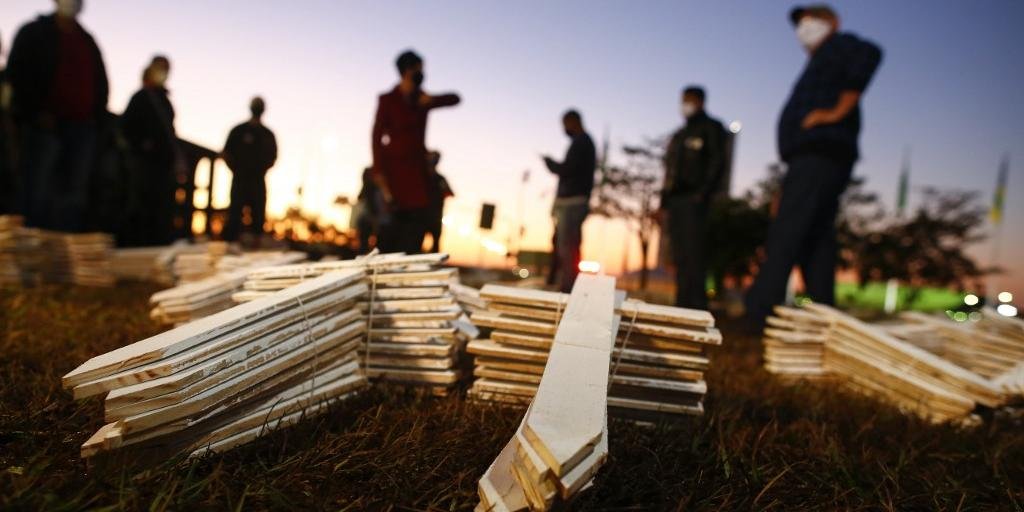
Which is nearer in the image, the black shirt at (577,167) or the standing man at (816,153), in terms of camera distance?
the standing man at (816,153)

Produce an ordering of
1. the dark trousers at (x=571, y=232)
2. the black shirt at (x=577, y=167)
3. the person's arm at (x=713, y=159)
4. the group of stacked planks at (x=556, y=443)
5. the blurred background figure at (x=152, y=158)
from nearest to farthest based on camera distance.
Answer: the group of stacked planks at (x=556, y=443)
the person's arm at (x=713, y=159)
the blurred background figure at (x=152, y=158)
the black shirt at (x=577, y=167)
the dark trousers at (x=571, y=232)

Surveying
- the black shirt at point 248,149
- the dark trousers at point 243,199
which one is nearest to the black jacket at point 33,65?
the black shirt at point 248,149

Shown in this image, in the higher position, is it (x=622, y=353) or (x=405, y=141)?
(x=405, y=141)

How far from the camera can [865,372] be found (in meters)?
3.95

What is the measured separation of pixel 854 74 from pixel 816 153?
2.43ft

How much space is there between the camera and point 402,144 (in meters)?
5.80

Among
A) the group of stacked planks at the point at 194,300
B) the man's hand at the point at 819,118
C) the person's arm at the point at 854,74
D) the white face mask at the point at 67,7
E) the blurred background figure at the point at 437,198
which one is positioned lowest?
the group of stacked planks at the point at 194,300

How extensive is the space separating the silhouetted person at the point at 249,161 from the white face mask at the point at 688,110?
656cm

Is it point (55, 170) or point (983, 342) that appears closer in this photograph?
point (983, 342)

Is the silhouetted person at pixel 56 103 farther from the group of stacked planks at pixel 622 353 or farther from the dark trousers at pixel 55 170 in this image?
the group of stacked planks at pixel 622 353

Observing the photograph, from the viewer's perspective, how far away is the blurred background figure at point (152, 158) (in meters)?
7.79

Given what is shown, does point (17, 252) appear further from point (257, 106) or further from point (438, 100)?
point (438, 100)

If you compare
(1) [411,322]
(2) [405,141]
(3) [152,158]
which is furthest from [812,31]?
(3) [152,158]

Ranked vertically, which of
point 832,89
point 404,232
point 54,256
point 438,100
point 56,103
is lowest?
point 54,256
